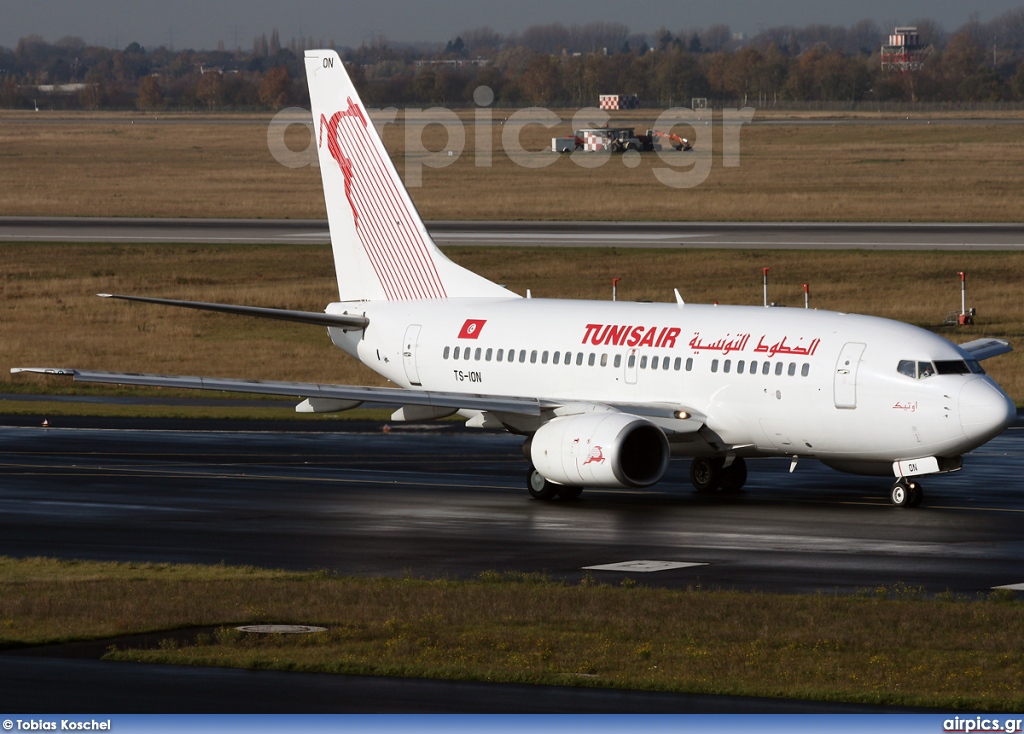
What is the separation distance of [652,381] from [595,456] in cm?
338

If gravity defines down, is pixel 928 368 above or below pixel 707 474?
above

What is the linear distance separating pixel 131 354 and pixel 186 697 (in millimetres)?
54818

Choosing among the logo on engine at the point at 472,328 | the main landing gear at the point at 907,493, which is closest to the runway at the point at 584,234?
the logo on engine at the point at 472,328

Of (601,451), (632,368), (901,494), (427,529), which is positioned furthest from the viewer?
(632,368)

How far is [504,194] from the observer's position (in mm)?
139375

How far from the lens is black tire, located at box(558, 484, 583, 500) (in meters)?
40.6

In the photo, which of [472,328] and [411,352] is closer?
[472,328]

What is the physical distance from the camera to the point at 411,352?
45750 millimetres

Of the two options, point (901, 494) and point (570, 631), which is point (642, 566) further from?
point (901, 494)

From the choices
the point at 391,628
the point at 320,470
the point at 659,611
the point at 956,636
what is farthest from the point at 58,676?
the point at 320,470

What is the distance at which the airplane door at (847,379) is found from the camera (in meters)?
38.1

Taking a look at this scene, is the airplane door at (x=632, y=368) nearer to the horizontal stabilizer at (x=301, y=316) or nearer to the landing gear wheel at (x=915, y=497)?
the landing gear wheel at (x=915, y=497)

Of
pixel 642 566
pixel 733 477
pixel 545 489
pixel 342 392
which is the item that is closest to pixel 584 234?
pixel 733 477

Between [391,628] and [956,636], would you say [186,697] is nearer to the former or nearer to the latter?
[391,628]
